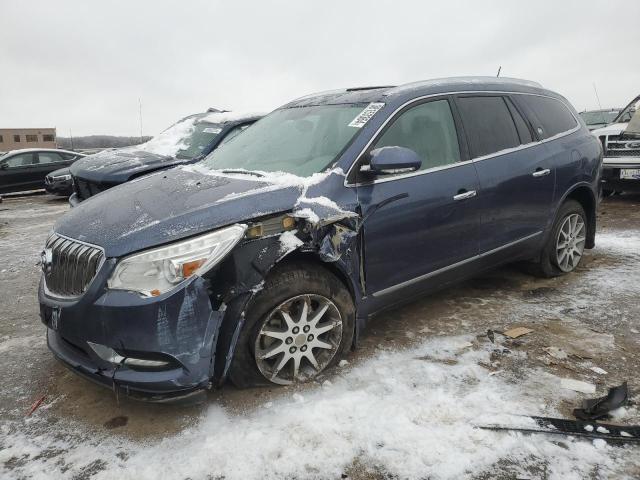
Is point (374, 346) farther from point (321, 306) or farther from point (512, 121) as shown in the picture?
point (512, 121)

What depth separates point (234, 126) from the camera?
6.71m

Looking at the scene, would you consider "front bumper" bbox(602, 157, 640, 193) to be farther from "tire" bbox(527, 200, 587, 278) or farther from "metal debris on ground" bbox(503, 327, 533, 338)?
"metal debris on ground" bbox(503, 327, 533, 338)

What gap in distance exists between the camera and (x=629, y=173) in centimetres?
808

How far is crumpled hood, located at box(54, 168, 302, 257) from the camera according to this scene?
242 cm

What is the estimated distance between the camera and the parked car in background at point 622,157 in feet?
26.4

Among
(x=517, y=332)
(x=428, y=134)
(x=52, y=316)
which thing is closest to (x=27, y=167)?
(x=52, y=316)

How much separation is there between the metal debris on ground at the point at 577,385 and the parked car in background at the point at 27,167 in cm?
1458

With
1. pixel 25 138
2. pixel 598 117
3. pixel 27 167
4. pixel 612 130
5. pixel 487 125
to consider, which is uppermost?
pixel 25 138

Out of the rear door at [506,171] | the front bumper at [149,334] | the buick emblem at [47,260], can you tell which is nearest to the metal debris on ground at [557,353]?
the rear door at [506,171]

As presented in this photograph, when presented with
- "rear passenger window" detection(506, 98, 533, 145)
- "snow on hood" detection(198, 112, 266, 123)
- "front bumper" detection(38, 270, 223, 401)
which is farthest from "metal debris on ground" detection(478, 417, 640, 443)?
"snow on hood" detection(198, 112, 266, 123)

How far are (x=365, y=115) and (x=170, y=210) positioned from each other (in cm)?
145

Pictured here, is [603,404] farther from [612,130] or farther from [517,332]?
[612,130]

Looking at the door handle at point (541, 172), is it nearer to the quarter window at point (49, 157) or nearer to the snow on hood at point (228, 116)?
the snow on hood at point (228, 116)

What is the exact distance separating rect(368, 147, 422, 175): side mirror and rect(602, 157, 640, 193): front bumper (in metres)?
6.64
